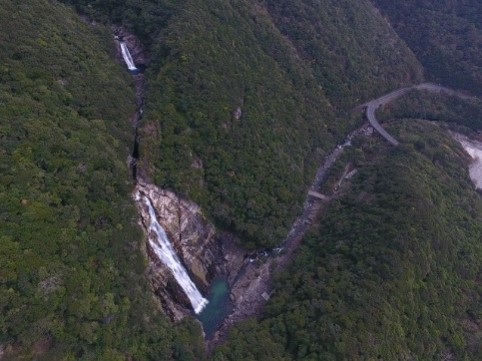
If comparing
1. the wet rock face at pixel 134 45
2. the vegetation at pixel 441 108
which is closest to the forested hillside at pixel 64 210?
the wet rock face at pixel 134 45

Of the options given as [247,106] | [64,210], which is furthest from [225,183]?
[64,210]

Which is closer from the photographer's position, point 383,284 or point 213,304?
point 383,284

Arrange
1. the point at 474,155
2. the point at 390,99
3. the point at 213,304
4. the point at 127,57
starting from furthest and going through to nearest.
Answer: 1. the point at 390,99
2. the point at 474,155
3. the point at 127,57
4. the point at 213,304

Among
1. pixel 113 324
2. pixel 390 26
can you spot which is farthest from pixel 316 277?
pixel 390 26

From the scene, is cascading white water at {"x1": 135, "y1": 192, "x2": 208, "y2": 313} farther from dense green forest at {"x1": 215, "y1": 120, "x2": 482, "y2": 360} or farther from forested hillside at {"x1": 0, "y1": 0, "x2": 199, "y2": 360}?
dense green forest at {"x1": 215, "y1": 120, "x2": 482, "y2": 360}

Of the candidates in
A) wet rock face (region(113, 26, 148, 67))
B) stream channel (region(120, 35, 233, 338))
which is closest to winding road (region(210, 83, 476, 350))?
stream channel (region(120, 35, 233, 338))

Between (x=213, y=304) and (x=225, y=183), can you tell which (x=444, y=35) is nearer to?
(x=225, y=183)

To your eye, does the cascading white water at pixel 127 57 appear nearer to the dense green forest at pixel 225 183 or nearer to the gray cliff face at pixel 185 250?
the dense green forest at pixel 225 183
